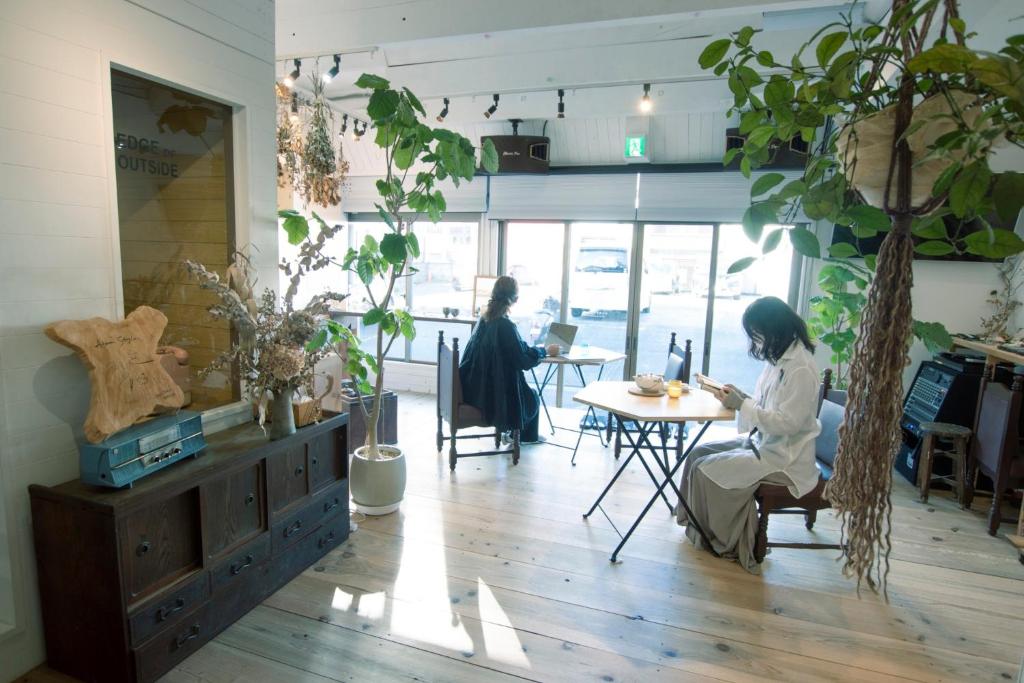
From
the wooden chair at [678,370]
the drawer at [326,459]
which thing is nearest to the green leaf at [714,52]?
the drawer at [326,459]

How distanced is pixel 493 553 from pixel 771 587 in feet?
4.48

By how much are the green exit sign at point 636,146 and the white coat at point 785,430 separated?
290cm

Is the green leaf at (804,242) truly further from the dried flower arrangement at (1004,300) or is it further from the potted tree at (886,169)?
the dried flower arrangement at (1004,300)

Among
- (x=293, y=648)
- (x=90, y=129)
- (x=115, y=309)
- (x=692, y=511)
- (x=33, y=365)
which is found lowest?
(x=293, y=648)

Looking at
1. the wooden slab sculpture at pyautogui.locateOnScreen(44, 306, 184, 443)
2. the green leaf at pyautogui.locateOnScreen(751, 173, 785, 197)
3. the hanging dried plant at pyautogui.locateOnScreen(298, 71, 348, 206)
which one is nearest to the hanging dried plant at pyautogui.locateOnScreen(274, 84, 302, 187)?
the hanging dried plant at pyautogui.locateOnScreen(298, 71, 348, 206)

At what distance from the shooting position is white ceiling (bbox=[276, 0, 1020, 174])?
9.85 ft

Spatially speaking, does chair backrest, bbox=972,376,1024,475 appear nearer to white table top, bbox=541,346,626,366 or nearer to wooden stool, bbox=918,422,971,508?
wooden stool, bbox=918,422,971,508

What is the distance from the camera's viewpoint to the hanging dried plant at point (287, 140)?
12.3 ft

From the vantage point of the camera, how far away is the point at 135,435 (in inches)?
76.0

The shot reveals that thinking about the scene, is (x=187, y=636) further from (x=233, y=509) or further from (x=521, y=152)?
(x=521, y=152)

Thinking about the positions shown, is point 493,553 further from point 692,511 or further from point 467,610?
point 692,511

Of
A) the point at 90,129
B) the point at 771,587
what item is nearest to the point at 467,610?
the point at 771,587

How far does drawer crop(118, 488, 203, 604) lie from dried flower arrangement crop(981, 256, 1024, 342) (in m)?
5.11

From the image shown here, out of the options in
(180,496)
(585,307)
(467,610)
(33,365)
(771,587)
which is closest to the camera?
(33,365)
